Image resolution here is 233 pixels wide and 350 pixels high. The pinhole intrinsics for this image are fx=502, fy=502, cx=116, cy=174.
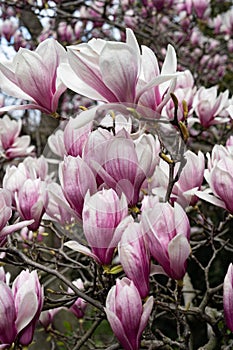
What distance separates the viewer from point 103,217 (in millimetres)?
799

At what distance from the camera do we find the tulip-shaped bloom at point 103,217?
80 cm

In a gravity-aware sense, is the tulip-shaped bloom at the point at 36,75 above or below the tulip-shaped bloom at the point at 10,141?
above

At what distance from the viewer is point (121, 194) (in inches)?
33.3

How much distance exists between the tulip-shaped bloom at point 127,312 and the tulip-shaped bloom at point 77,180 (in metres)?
0.17

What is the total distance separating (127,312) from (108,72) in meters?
0.37

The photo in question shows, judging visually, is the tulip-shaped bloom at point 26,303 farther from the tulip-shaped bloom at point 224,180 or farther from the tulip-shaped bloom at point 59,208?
the tulip-shaped bloom at point 224,180

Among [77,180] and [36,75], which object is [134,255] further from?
[36,75]

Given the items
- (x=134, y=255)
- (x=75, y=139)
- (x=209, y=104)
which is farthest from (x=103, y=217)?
(x=209, y=104)

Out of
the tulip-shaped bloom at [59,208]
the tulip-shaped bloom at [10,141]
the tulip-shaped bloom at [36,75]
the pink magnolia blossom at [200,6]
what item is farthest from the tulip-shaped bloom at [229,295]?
the pink magnolia blossom at [200,6]

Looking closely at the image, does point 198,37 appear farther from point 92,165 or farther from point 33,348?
point 92,165

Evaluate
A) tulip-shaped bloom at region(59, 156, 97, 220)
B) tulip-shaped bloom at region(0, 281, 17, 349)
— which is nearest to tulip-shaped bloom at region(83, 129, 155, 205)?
tulip-shaped bloom at region(59, 156, 97, 220)

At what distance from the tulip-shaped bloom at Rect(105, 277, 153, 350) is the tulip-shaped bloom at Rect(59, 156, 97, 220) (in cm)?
17

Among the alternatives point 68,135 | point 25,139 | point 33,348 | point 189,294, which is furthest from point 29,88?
point 33,348

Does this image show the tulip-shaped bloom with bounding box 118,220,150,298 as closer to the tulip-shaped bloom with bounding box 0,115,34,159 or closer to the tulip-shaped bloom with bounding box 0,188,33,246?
the tulip-shaped bloom with bounding box 0,188,33,246
